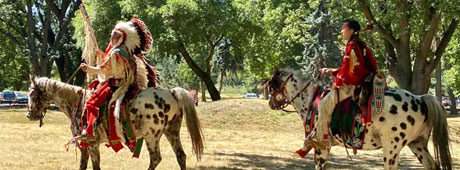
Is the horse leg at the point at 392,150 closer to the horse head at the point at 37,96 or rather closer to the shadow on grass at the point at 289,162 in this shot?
the shadow on grass at the point at 289,162

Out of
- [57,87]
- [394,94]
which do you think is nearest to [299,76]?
[394,94]

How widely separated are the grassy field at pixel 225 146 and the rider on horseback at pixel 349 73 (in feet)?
14.8

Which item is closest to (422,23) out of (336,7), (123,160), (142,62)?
(336,7)

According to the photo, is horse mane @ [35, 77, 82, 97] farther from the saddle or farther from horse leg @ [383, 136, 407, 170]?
horse leg @ [383, 136, 407, 170]

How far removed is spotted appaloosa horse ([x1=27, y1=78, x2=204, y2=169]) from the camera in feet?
29.6

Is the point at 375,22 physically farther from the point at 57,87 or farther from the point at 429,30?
the point at 57,87

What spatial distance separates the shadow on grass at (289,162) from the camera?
1307cm

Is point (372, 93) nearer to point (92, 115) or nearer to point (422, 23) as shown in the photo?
point (92, 115)

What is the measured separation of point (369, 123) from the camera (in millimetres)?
8055

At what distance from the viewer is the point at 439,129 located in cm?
831

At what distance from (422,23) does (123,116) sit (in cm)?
1184

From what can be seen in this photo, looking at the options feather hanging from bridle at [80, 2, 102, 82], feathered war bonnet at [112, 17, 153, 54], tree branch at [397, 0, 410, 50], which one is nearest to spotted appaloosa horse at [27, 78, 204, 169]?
feather hanging from bridle at [80, 2, 102, 82]

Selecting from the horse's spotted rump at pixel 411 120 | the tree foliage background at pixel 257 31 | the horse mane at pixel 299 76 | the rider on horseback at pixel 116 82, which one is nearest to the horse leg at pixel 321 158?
the horse mane at pixel 299 76

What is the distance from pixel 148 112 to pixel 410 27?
37.7 feet
